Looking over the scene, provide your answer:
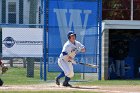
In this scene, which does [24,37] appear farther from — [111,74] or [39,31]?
[111,74]

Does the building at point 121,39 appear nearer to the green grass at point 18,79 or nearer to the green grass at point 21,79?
the green grass at point 21,79

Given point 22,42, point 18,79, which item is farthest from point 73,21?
point 18,79

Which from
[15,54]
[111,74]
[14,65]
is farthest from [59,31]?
[14,65]

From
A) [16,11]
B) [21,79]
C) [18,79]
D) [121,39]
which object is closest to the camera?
[21,79]

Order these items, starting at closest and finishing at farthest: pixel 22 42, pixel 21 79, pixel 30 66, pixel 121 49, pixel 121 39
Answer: pixel 22 42 → pixel 21 79 → pixel 30 66 → pixel 121 49 → pixel 121 39

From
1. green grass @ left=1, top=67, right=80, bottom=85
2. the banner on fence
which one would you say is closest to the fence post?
green grass @ left=1, top=67, right=80, bottom=85

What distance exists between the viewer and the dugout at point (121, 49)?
842 inches

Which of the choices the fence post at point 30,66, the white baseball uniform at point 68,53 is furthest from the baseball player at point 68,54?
the fence post at point 30,66

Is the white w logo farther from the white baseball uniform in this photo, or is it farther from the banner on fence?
the white baseball uniform

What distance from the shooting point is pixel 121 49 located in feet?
78.6

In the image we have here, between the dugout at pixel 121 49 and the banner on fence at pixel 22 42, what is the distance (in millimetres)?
2776

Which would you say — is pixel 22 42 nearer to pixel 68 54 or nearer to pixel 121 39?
pixel 68 54

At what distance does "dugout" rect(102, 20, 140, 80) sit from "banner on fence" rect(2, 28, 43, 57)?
278cm

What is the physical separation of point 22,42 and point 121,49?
5462 millimetres
